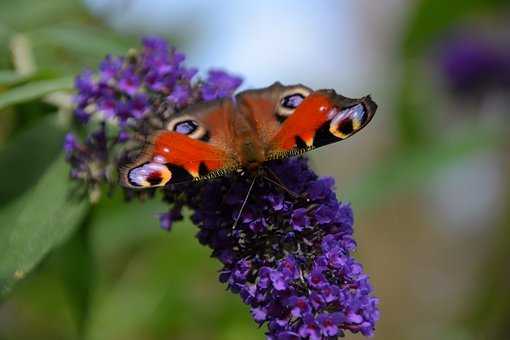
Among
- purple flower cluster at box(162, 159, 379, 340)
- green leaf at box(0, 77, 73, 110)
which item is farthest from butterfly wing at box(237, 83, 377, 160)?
green leaf at box(0, 77, 73, 110)

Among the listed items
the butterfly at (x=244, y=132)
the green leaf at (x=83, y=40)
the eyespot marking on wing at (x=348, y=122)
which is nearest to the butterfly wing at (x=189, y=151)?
the butterfly at (x=244, y=132)

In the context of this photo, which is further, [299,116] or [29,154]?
[29,154]

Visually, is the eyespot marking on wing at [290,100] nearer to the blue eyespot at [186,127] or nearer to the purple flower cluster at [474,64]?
the blue eyespot at [186,127]

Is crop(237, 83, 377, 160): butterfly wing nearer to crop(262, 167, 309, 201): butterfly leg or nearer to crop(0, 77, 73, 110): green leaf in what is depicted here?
crop(262, 167, 309, 201): butterfly leg

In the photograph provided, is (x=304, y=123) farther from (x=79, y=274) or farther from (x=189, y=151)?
(x=79, y=274)

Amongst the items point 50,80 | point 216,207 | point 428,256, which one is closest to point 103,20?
point 50,80

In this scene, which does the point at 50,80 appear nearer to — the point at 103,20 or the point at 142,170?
the point at 142,170

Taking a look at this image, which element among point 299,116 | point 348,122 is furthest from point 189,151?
point 348,122
